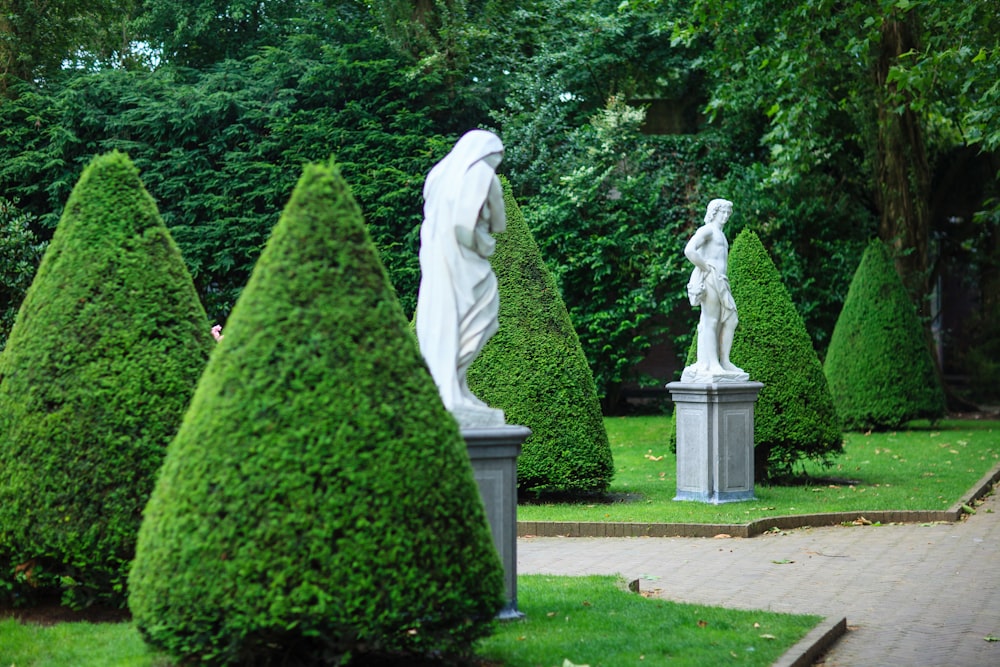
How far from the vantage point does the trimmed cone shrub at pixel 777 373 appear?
14.2m

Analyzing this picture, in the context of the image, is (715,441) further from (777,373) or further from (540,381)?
(540,381)

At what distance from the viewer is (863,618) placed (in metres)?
7.89

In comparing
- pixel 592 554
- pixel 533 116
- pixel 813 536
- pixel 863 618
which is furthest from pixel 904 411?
pixel 863 618

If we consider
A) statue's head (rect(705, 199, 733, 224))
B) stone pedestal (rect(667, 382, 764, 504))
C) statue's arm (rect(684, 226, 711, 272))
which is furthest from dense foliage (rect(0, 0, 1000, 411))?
stone pedestal (rect(667, 382, 764, 504))

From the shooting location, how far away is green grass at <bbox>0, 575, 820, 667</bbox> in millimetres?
6191

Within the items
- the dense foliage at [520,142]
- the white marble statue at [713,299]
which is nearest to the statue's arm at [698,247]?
the white marble statue at [713,299]

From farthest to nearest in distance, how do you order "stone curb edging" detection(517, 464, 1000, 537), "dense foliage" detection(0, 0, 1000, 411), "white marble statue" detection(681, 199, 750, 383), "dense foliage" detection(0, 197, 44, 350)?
"dense foliage" detection(0, 0, 1000, 411) < "dense foliage" detection(0, 197, 44, 350) < "white marble statue" detection(681, 199, 750, 383) < "stone curb edging" detection(517, 464, 1000, 537)

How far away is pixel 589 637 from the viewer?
22.0 feet

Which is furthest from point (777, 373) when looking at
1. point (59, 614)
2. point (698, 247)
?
point (59, 614)

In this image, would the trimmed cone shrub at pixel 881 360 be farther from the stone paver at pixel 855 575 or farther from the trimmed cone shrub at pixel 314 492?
the trimmed cone shrub at pixel 314 492

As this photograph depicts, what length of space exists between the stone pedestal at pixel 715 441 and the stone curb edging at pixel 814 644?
227 inches

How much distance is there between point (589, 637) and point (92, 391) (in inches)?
130

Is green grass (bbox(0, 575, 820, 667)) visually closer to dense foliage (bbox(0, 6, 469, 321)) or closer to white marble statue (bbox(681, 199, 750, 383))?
Result: white marble statue (bbox(681, 199, 750, 383))

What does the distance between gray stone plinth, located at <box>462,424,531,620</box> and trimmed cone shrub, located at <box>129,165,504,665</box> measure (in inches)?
52.5
